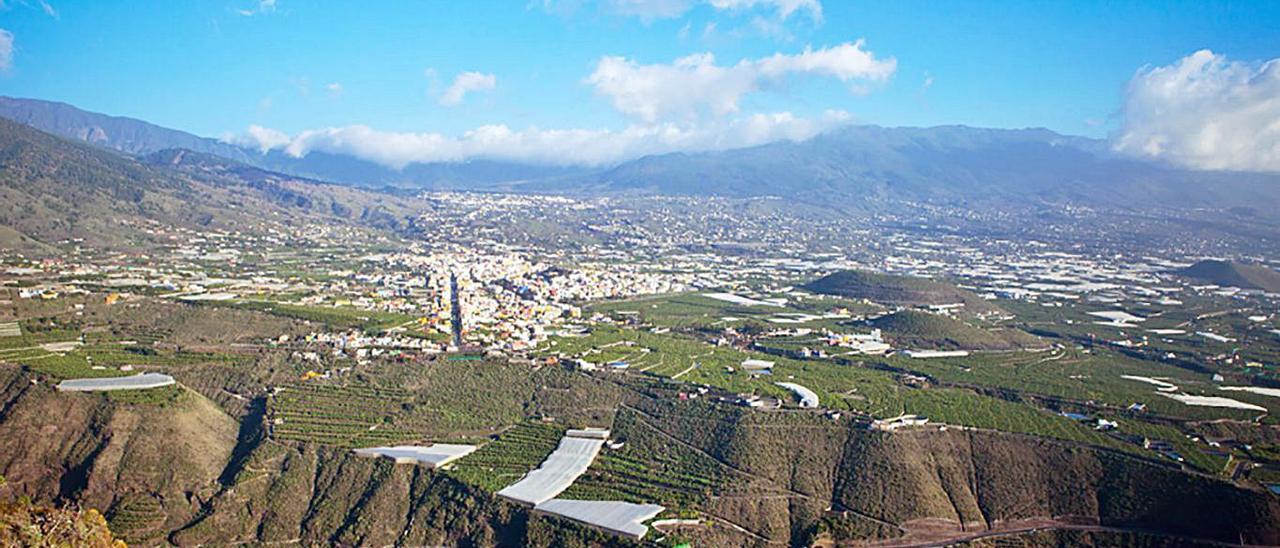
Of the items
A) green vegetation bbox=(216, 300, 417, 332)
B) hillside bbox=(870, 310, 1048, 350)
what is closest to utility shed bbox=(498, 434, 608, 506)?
green vegetation bbox=(216, 300, 417, 332)

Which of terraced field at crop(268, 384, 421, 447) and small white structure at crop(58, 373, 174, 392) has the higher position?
small white structure at crop(58, 373, 174, 392)

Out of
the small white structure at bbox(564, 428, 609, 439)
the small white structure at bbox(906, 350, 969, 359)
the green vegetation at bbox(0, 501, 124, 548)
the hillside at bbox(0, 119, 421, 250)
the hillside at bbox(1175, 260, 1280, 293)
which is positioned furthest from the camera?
the hillside at bbox(0, 119, 421, 250)

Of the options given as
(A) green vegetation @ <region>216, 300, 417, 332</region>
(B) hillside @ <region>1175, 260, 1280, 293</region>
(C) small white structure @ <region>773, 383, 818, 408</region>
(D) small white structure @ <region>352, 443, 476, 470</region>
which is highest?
(A) green vegetation @ <region>216, 300, 417, 332</region>

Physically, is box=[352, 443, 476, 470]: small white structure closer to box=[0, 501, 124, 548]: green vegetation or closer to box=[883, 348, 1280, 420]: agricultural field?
box=[0, 501, 124, 548]: green vegetation

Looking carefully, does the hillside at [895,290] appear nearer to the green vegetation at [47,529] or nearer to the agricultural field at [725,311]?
the agricultural field at [725,311]

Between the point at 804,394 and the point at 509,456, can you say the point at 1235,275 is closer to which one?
the point at 804,394

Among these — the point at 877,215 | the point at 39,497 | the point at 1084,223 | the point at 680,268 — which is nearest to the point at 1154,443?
the point at 39,497

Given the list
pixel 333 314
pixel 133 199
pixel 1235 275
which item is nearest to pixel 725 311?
pixel 333 314
